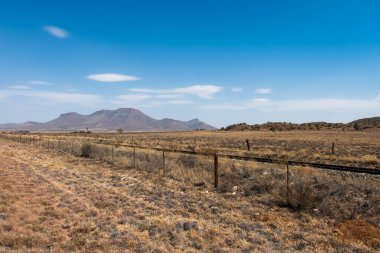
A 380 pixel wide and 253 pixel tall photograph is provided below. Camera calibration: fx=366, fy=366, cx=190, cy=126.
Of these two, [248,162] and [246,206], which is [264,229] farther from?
[248,162]

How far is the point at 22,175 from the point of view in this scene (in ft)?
66.2

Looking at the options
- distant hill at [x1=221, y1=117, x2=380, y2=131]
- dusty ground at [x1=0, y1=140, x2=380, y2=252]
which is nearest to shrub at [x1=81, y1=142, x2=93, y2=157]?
dusty ground at [x1=0, y1=140, x2=380, y2=252]

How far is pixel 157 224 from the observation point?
34.1 ft

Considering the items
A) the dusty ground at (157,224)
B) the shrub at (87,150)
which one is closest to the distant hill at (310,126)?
the shrub at (87,150)

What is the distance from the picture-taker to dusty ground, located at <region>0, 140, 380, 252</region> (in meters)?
8.64

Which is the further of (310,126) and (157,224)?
(310,126)

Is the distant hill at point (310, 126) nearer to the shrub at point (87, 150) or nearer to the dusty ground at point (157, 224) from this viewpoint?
the shrub at point (87, 150)

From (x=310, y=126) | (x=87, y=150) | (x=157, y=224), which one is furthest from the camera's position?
(x=310, y=126)

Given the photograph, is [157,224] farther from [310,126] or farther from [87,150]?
[310,126]

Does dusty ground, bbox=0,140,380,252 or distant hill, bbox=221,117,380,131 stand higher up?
distant hill, bbox=221,117,380,131

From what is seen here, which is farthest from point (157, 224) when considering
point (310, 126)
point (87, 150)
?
point (310, 126)

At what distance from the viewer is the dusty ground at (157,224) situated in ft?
28.3

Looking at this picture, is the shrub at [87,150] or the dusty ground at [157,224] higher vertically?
the shrub at [87,150]

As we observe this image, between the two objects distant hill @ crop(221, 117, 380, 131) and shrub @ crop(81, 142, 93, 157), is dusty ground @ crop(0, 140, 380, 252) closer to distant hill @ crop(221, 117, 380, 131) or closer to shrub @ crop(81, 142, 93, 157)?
shrub @ crop(81, 142, 93, 157)
